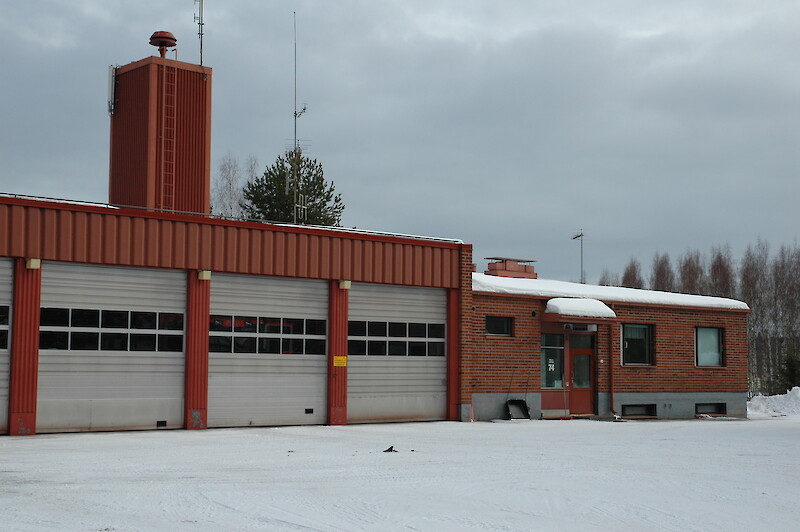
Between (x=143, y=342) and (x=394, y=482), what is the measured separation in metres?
10.6

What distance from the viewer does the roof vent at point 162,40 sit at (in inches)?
1134

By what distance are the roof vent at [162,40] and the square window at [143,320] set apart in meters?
9.95

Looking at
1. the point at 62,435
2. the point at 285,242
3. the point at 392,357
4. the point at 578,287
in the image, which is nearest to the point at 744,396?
the point at 578,287

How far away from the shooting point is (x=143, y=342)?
22.0m

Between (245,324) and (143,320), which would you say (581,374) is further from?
(143,320)

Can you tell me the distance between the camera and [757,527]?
1020 centimetres

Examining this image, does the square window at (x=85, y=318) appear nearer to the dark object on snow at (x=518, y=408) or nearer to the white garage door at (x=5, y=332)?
the white garage door at (x=5, y=332)

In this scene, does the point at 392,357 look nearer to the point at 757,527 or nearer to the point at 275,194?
the point at 757,527

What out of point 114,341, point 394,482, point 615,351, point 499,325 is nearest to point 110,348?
point 114,341

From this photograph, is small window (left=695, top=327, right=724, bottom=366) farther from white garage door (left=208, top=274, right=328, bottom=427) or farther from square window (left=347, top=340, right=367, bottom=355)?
white garage door (left=208, top=274, right=328, bottom=427)

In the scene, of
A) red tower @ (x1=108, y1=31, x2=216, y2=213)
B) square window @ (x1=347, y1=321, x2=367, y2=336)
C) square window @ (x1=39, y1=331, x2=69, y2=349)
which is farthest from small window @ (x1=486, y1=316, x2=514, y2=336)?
square window @ (x1=39, y1=331, x2=69, y2=349)

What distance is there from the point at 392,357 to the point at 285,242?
4.37 meters

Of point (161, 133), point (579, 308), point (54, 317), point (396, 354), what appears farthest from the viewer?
point (579, 308)

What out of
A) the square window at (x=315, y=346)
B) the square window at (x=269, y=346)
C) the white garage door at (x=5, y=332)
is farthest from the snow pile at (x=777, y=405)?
the white garage door at (x=5, y=332)
